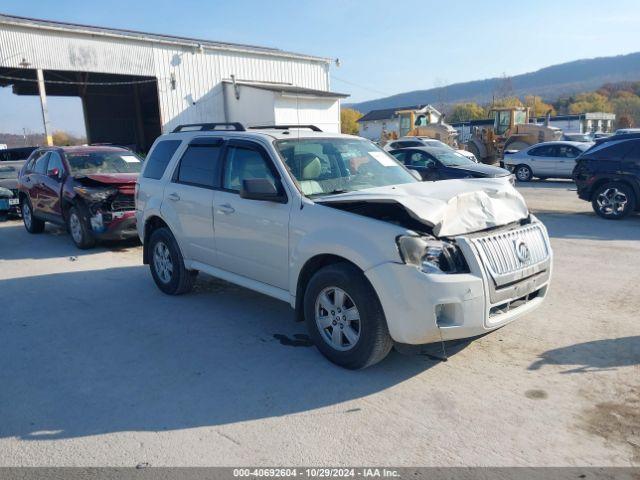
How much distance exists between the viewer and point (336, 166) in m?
5.09

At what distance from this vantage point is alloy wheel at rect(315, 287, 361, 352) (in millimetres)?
4098

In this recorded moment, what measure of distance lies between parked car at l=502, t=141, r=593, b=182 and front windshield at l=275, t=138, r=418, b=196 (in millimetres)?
15340

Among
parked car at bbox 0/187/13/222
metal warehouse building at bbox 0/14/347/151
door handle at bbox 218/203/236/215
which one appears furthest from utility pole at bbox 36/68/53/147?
door handle at bbox 218/203/236/215

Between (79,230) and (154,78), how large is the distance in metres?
20.1

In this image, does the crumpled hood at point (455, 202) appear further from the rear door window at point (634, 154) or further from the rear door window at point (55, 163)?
the rear door window at point (634, 154)

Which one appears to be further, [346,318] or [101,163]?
[101,163]

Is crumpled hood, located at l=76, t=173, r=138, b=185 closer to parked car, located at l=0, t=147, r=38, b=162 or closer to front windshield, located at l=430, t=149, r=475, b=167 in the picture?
front windshield, located at l=430, t=149, r=475, b=167

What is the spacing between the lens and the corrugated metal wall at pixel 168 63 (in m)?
22.8

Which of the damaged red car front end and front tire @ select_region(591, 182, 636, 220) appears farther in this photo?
front tire @ select_region(591, 182, 636, 220)

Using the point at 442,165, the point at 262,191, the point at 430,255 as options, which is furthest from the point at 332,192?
the point at 442,165

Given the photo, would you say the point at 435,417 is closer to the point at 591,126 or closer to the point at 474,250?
the point at 474,250

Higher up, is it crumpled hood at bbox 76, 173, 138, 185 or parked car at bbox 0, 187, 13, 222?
crumpled hood at bbox 76, 173, 138, 185

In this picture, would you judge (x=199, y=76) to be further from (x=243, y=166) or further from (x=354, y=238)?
(x=354, y=238)

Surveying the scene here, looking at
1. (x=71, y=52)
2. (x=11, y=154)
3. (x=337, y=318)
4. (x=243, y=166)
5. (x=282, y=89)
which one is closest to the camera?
(x=337, y=318)
